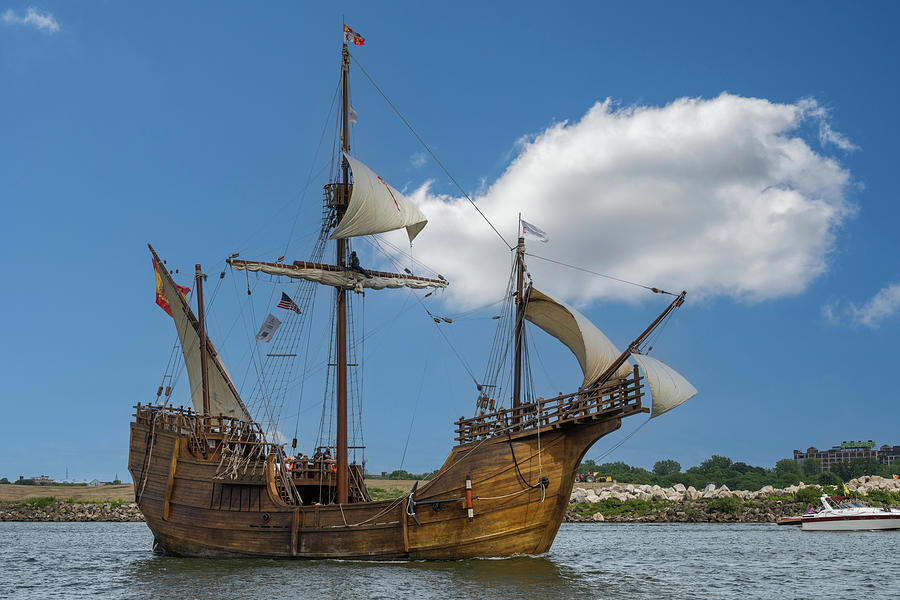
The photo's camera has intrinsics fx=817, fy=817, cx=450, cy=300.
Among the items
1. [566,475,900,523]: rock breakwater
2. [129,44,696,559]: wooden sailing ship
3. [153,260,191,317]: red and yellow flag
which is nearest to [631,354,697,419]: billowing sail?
[129,44,696,559]: wooden sailing ship

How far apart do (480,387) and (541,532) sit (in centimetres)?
556

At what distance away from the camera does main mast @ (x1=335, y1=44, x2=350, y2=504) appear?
30.8 m

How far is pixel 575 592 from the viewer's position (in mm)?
21359

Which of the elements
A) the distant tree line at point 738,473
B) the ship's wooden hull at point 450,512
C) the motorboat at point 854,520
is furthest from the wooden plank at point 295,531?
the distant tree line at point 738,473

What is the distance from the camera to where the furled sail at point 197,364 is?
37478 millimetres

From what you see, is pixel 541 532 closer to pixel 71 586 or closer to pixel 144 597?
pixel 144 597

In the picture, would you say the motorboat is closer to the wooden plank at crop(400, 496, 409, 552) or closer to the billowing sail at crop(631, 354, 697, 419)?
the billowing sail at crop(631, 354, 697, 419)

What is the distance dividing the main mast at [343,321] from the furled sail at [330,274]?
1.42 feet

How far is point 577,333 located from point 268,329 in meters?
14.0

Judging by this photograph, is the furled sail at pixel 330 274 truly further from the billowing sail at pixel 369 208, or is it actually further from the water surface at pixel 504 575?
Answer: the water surface at pixel 504 575

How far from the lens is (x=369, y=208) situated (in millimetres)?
32625

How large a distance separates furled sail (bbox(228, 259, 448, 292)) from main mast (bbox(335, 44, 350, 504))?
43 cm

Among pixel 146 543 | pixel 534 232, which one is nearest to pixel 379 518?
pixel 534 232

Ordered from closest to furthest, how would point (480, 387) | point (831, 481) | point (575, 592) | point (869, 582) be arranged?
point (575, 592) → point (869, 582) → point (480, 387) → point (831, 481)
